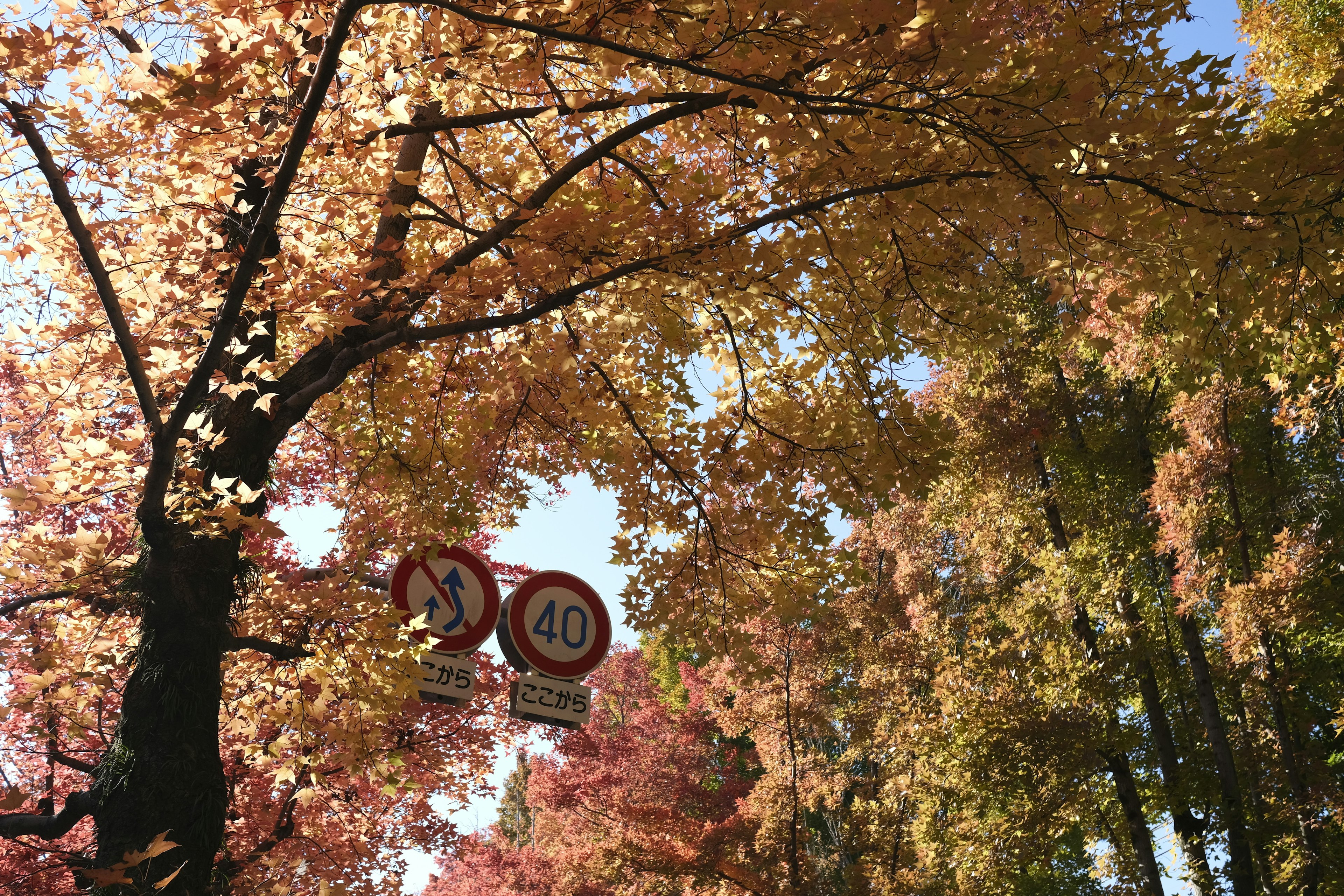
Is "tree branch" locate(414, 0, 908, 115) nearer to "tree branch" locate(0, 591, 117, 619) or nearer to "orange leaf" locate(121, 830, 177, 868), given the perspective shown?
"orange leaf" locate(121, 830, 177, 868)

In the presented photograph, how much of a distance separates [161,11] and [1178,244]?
4.53 metres

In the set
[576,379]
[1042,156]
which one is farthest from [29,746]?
[1042,156]

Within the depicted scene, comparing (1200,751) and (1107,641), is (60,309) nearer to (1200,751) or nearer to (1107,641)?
(1107,641)

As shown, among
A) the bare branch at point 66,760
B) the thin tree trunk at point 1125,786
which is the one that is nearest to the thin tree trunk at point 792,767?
the thin tree trunk at point 1125,786

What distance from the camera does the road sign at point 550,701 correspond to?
488cm

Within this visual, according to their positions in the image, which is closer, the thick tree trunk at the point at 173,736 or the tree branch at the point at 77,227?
the tree branch at the point at 77,227

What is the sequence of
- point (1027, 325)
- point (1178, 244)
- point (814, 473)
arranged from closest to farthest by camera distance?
point (1178, 244)
point (814, 473)
point (1027, 325)

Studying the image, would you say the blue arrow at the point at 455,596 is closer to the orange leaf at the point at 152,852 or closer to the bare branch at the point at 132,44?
the orange leaf at the point at 152,852

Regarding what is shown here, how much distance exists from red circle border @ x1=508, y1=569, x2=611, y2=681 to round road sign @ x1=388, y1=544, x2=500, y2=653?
135 millimetres

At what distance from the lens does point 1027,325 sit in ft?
45.0

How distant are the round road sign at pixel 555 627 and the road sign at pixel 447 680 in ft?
1.04

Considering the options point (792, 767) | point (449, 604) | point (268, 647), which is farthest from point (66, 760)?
point (792, 767)

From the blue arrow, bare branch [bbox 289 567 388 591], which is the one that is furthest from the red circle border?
bare branch [bbox 289 567 388 591]

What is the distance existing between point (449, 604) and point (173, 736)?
5.69ft
